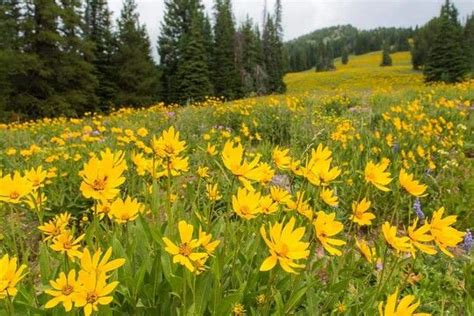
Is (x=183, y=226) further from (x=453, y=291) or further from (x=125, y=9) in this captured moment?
(x=125, y=9)

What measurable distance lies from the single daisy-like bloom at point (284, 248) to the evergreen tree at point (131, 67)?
28.7 metres

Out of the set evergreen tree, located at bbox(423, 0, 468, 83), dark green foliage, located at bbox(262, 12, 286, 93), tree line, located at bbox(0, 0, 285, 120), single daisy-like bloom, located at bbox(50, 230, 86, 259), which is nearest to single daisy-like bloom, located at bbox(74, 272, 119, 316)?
single daisy-like bloom, located at bbox(50, 230, 86, 259)

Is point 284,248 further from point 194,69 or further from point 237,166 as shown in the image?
point 194,69

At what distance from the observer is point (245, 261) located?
1.73 meters

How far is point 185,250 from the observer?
107 cm

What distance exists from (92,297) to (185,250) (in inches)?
9.9

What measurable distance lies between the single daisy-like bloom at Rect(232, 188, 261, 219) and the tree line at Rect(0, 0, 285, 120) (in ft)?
32.7

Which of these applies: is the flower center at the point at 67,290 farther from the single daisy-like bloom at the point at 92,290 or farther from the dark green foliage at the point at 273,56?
the dark green foliage at the point at 273,56

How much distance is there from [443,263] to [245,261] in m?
1.64

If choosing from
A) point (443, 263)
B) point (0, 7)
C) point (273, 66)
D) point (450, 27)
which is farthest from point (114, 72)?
point (443, 263)

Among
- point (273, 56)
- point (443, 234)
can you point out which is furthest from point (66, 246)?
point (273, 56)

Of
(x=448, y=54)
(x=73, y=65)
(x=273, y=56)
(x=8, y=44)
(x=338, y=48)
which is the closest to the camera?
(x=8, y=44)

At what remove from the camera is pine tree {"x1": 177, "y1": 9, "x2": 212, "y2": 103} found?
105 ft

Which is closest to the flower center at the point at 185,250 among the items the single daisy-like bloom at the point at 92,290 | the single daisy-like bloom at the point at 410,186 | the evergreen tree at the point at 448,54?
the single daisy-like bloom at the point at 92,290
